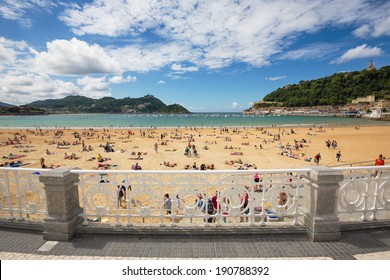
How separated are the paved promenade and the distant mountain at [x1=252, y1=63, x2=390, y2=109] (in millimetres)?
150635

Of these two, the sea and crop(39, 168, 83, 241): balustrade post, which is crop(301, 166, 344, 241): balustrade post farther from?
the sea

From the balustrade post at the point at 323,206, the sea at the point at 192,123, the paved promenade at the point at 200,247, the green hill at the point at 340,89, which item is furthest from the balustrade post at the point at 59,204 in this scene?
the green hill at the point at 340,89

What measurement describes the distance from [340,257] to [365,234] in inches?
39.3

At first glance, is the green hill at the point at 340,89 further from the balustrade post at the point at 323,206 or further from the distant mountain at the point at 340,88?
the balustrade post at the point at 323,206

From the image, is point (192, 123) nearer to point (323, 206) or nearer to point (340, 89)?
point (323, 206)

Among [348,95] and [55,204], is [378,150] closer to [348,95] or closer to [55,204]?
[55,204]

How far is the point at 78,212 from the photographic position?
3.92m

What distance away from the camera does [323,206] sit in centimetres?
357

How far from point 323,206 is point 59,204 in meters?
4.55

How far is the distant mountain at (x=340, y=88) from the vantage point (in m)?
124

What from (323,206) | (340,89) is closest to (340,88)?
(340,89)

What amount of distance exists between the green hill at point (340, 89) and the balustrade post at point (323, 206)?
151 m

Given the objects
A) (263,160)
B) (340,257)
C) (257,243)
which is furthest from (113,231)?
(263,160)
